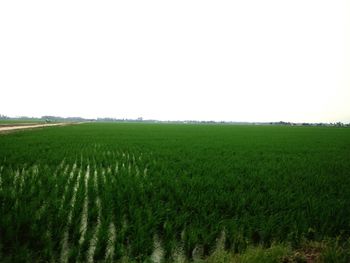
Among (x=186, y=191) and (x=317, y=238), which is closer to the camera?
(x=317, y=238)

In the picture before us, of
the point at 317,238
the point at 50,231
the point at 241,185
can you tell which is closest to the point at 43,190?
the point at 50,231

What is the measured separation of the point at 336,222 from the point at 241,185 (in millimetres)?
2202

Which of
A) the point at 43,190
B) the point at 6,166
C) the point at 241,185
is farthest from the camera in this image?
the point at 6,166

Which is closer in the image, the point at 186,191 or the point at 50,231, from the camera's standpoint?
the point at 50,231

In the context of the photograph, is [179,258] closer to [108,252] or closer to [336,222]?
[108,252]

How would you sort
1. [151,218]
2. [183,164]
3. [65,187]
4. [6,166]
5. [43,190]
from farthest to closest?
[183,164] < [6,166] < [65,187] < [43,190] < [151,218]

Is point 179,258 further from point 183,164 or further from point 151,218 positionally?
point 183,164

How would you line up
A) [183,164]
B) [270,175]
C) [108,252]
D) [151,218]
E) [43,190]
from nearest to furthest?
[108,252] → [151,218] → [43,190] → [270,175] → [183,164]

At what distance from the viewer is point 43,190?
16.7 ft

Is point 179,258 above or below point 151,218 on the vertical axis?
below

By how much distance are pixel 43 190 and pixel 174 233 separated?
10.6 ft

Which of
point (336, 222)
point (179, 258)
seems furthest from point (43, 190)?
point (336, 222)

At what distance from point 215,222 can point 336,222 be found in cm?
203

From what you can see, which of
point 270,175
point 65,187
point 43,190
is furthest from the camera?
point 270,175
